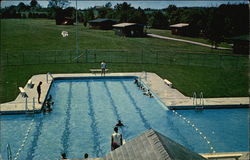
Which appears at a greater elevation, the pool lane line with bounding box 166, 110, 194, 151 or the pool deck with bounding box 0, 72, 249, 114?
the pool deck with bounding box 0, 72, 249, 114

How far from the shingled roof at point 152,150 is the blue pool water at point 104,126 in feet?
28.3

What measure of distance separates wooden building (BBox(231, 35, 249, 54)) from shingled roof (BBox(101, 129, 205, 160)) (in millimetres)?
44472

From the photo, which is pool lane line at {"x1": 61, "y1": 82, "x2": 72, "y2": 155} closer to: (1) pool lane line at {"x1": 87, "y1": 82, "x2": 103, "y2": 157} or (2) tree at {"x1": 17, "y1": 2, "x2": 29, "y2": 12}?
(1) pool lane line at {"x1": 87, "y1": 82, "x2": 103, "y2": 157}

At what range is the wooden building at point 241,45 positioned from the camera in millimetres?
46862

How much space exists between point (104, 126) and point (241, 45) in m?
36.7

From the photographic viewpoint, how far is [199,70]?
3250 cm

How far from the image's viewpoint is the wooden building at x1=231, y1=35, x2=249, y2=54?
46862 millimetres

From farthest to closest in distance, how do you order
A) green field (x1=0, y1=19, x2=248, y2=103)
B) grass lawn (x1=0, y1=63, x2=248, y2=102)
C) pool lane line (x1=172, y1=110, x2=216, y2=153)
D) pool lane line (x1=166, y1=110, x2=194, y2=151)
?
green field (x1=0, y1=19, x2=248, y2=103) → grass lawn (x1=0, y1=63, x2=248, y2=102) → pool lane line (x1=166, y1=110, x2=194, y2=151) → pool lane line (x1=172, y1=110, x2=216, y2=153)

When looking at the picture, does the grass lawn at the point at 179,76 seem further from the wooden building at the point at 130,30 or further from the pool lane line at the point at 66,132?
the wooden building at the point at 130,30

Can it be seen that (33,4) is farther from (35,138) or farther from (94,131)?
(35,138)

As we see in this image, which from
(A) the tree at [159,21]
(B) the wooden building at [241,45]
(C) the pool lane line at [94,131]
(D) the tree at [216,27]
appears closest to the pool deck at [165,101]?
(C) the pool lane line at [94,131]

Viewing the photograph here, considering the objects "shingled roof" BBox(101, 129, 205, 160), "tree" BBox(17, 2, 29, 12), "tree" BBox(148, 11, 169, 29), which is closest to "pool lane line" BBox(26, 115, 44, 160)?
"shingled roof" BBox(101, 129, 205, 160)

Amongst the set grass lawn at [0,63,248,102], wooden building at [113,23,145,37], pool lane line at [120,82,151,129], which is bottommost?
pool lane line at [120,82,151,129]

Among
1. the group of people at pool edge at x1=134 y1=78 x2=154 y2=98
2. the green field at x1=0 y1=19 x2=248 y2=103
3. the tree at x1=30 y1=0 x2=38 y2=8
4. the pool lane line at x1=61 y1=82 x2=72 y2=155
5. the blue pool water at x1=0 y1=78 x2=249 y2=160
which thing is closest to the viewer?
the pool lane line at x1=61 y1=82 x2=72 y2=155
